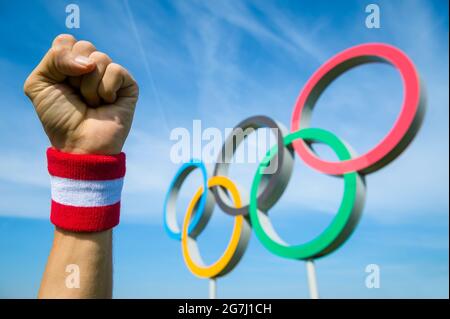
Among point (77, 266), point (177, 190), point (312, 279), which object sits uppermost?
point (177, 190)

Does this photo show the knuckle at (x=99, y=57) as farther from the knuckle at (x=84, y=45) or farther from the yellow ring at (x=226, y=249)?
the yellow ring at (x=226, y=249)

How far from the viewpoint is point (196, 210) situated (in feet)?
17.3

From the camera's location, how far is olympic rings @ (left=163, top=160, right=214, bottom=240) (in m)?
4.97

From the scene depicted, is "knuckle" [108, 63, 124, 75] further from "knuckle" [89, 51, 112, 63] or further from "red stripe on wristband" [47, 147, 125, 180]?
"red stripe on wristband" [47, 147, 125, 180]

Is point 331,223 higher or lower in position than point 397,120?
lower

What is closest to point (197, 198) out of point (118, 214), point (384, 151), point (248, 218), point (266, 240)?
point (248, 218)

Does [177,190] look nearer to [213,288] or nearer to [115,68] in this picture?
[213,288]

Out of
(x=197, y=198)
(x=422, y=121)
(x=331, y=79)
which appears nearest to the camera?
(x=422, y=121)

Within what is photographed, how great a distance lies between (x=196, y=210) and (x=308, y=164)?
6.85 ft

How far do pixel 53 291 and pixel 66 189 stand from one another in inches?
18.4

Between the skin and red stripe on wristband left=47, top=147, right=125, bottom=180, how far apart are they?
0.15 feet

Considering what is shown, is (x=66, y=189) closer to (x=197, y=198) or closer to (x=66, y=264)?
(x=66, y=264)

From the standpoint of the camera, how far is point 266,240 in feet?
12.5

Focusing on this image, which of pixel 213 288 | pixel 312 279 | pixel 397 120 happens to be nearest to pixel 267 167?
pixel 312 279
